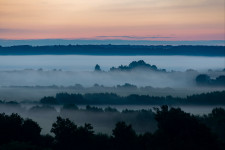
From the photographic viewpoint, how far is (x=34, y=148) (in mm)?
37312

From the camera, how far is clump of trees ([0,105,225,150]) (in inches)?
1400

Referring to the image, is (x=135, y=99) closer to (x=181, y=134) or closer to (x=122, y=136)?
(x=122, y=136)

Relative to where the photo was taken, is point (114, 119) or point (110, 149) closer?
point (110, 149)

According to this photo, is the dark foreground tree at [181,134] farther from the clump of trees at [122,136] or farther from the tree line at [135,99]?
the tree line at [135,99]

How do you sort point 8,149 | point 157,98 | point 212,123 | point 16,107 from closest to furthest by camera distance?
point 8,149 < point 212,123 < point 16,107 < point 157,98

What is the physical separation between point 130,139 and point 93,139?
380 cm

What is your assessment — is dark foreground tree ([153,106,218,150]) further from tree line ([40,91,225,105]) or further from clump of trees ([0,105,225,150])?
tree line ([40,91,225,105])

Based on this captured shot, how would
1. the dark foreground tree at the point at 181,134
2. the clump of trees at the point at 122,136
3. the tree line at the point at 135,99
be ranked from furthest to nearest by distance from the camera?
the tree line at the point at 135,99, the clump of trees at the point at 122,136, the dark foreground tree at the point at 181,134

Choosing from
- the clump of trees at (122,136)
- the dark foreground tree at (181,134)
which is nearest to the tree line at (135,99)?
the clump of trees at (122,136)

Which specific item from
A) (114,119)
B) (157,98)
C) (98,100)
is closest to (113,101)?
(98,100)

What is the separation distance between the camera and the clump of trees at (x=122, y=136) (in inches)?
1400

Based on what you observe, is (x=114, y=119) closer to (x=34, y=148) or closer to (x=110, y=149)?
(x=110, y=149)

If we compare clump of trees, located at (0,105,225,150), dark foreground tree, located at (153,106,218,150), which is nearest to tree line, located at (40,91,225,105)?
clump of trees, located at (0,105,225,150)

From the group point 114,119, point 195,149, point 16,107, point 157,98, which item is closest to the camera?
point 195,149
